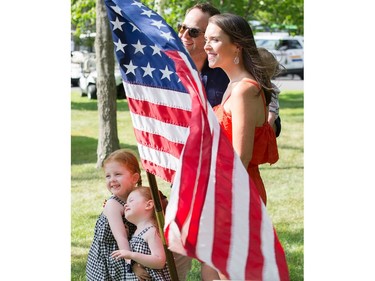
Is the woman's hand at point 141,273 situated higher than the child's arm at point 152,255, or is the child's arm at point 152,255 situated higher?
the child's arm at point 152,255

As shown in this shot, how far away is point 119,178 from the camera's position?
4801 millimetres

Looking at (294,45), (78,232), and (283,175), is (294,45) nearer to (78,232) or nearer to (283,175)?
(283,175)

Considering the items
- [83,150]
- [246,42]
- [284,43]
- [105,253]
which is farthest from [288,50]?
[246,42]

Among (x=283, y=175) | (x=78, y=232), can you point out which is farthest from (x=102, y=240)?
(x=283, y=175)

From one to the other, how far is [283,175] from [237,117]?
8.02 metres

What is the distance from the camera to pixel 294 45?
33469 mm

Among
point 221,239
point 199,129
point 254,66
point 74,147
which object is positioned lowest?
point 74,147

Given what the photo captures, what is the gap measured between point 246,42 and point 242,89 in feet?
0.89

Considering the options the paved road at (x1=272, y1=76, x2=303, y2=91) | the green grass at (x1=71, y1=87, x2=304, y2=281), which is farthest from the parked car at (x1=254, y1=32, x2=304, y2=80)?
the green grass at (x1=71, y1=87, x2=304, y2=281)

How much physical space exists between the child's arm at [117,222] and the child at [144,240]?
4 centimetres

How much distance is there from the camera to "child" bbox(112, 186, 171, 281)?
4613mm

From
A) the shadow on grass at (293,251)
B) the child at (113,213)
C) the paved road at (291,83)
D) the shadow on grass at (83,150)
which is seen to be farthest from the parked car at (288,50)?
the child at (113,213)

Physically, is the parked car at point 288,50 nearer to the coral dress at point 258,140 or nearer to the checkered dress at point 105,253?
the checkered dress at point 105,253

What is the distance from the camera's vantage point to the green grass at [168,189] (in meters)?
7.49
